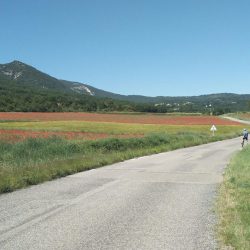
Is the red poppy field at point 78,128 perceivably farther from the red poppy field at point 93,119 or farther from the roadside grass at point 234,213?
the roadside grass at point 234,213

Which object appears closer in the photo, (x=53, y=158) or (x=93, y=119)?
(x=53, y=158)

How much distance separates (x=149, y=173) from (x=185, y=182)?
311 cm

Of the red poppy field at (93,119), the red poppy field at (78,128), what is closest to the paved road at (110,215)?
the red poppy field at (78,128)

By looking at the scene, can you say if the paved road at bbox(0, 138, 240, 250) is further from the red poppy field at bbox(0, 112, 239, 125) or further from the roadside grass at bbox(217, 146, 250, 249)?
the red poppy field at bbox(0, 112, 239, 125)

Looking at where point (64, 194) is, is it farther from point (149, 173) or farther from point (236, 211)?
point (149, 173)

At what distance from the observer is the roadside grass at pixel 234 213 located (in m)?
7.88

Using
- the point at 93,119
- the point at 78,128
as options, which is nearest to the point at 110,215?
the point at 78,128

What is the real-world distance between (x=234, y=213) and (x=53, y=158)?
47.0 ft

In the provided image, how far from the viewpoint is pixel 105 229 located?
8633 millimetres

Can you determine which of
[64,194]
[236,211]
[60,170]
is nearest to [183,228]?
[236,211]

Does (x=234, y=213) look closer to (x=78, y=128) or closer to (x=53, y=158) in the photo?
(x=53, y=158)

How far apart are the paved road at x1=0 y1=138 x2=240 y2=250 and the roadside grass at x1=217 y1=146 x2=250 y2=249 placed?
25 centimetres

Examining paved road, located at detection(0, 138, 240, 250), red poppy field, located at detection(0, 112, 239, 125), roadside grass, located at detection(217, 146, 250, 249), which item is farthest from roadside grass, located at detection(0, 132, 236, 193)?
red poppy field, located at detection(0, 112, 239, 125)

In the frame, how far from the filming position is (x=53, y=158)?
23.3m
